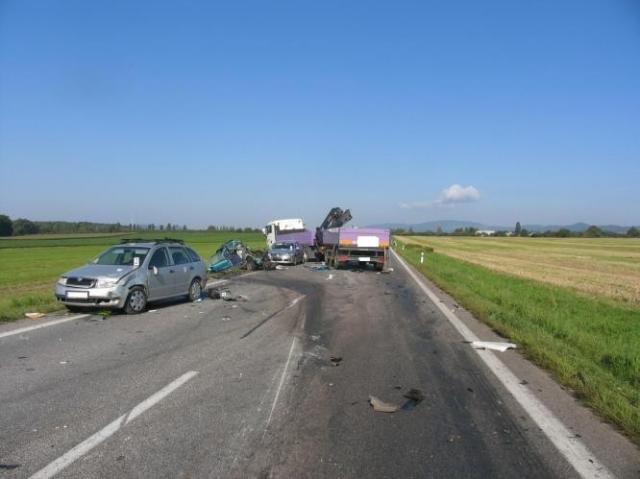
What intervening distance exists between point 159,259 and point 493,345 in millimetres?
7999

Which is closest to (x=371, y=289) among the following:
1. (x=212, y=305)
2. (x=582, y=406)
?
(x=212, y=305)

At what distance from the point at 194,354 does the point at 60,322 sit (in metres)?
4.33

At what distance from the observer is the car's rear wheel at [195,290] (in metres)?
14.8

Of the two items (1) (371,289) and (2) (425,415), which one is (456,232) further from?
(2) (425,415)

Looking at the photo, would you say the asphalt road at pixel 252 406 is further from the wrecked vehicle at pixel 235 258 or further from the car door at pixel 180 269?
the wrecked vehicle at pixel 235 258

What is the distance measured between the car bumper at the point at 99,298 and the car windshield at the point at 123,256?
1066 mm

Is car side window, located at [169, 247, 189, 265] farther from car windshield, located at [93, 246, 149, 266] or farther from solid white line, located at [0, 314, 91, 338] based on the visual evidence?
solid white line, located at [0, 314, 91, 338]

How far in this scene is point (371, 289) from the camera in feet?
63.1

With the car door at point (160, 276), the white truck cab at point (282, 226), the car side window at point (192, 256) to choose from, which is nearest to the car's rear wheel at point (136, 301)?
the car door at point (160, 276)

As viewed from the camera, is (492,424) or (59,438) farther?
(492,424)

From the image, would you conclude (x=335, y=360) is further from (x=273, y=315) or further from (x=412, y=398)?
(x=273, y=315)

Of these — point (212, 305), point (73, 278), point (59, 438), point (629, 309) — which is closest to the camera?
point (59, 438)

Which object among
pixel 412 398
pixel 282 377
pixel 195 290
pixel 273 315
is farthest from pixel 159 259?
pixel 412 398

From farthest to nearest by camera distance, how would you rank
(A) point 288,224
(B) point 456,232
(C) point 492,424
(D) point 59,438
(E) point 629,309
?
(B) point 456,232
(A) point 288,224
(E) point 629,309
(C) point 492,424
(D) point 59,438
